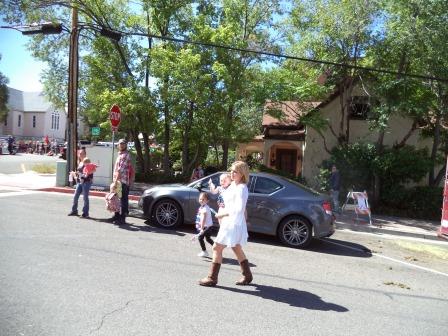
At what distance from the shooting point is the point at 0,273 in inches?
241

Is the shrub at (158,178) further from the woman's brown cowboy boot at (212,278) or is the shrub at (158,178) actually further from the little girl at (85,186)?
the woman's brown cowboy boot at (212,278)

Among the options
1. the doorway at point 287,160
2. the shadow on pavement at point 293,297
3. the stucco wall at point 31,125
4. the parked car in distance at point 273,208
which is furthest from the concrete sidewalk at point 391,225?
Result: the stucco wall at point 31,125

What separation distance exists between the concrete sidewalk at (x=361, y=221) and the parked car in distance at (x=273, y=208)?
4028 millimetres

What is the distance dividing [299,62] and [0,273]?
14867mm

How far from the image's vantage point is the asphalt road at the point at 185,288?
4875mm

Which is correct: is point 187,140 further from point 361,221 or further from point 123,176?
point 123,176

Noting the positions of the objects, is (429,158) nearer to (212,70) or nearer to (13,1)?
(212,70)

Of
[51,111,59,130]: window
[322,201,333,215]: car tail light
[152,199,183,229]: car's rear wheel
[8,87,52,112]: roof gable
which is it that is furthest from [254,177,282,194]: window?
[51,111,59,130]: window

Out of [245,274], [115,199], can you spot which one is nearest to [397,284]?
[245,274]

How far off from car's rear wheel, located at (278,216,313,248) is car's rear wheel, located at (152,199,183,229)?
223 cm

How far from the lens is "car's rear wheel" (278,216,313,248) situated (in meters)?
9.87

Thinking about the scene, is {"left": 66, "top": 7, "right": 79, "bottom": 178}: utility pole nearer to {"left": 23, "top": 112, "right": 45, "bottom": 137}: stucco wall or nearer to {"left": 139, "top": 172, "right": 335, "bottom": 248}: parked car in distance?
{"left": 139, "top": 172, "right": 335, "bottom": 248}: parked car in distance

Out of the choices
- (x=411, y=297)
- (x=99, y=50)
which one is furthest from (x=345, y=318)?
(x=99, y=50)

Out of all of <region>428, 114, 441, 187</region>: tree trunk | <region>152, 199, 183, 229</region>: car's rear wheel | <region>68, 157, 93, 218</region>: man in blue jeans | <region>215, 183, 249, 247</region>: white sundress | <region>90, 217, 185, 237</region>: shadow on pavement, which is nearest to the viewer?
<region>215, 183, 249, 247</region>: white sundress
